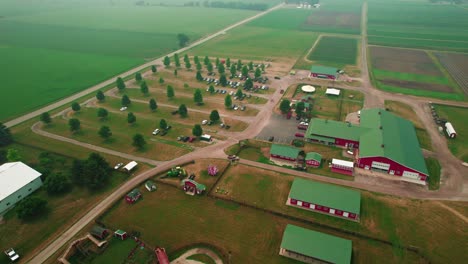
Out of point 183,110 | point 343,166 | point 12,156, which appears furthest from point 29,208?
point 343,166

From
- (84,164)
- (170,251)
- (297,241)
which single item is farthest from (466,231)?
(84,164)

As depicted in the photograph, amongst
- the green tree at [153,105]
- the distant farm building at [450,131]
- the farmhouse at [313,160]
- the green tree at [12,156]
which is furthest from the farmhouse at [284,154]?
the green tree at [12,156]

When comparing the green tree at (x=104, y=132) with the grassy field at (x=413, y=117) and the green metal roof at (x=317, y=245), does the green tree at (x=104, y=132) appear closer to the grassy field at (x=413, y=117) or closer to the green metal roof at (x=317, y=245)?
the green metal roof at (x=317, y=245)

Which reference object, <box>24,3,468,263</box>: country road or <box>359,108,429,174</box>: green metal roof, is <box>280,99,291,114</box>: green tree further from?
<box>359,108,429,174</box>: green metal roof

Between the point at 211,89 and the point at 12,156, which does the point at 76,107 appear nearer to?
the point at 12,156

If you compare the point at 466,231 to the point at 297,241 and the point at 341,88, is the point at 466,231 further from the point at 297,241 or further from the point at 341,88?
the point at 341,88

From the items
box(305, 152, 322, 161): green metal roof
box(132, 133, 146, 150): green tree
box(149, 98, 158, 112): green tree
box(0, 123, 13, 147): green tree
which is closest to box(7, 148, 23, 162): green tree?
box(0, 123, 13, 147): green tree
